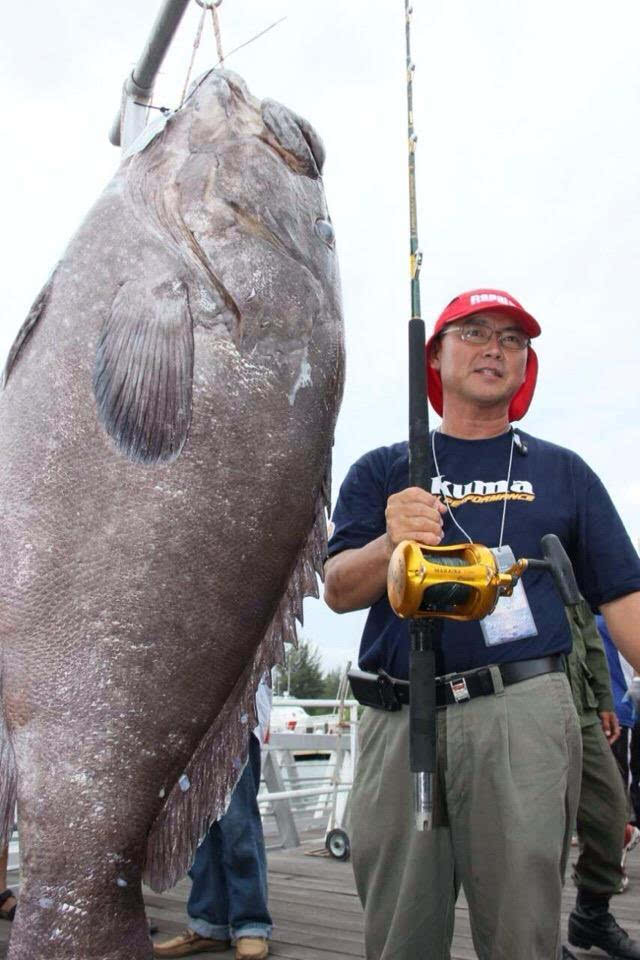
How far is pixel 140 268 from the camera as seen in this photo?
1967mm

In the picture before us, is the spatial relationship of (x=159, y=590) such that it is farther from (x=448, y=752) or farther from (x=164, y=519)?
(x=448, y=752)

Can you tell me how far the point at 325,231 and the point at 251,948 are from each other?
335cm

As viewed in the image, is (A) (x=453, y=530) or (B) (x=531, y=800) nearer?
(B) (x=531, y=800)

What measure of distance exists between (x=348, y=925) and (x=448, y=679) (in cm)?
319

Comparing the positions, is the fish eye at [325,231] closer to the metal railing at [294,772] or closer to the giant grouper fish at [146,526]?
the giant grouper fish at [146,526]

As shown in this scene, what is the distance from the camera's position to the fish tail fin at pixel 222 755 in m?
1.89

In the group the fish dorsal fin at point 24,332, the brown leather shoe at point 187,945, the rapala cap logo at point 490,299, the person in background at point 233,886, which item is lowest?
the brown leather shoe at point 187,945

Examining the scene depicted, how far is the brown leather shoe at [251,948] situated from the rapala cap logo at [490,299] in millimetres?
3090

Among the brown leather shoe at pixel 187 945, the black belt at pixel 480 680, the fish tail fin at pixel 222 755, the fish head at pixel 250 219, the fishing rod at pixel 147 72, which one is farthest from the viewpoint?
the brown leather shoe at pixel 187 945

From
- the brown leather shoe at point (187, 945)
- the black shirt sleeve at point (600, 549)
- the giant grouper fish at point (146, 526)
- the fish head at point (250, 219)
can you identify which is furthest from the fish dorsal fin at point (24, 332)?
the brown leather shoe at point (187, 945)

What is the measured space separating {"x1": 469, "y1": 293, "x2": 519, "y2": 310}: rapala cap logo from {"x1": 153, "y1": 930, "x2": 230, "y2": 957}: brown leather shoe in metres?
3.31

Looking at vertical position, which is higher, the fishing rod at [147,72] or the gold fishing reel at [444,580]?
the fishing rod at [147,72]

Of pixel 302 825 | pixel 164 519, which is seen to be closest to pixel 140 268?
pixel 164 519

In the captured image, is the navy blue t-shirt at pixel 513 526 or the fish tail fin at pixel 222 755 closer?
the fish tail fin at pixel 222 755
